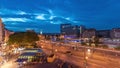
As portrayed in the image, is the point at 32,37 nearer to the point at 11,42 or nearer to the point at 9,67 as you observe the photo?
the point at 11,42

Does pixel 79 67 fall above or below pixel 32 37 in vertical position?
below

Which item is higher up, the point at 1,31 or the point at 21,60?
the point at 1,31

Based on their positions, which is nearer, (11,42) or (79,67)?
(79,67)

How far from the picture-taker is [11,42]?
100688 mm

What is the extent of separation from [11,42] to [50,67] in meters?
61.7

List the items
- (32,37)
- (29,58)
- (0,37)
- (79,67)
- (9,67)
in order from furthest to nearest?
1. (0,37)
2. (32,37)
3. (29,58)
4. (79,67)
5. (9,67)

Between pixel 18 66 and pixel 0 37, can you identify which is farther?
pixel 0 37

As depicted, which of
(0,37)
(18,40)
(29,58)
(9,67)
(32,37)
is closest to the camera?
(9,67)

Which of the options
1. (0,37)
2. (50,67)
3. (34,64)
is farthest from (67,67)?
(0,37)

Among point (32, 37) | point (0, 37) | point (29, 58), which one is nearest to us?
point (29, 58)

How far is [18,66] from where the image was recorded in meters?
41.4

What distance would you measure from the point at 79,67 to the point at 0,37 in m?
126

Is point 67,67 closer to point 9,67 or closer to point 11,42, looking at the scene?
point 9,67

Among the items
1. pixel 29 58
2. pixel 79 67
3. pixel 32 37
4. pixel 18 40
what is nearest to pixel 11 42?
pixel 18 40
